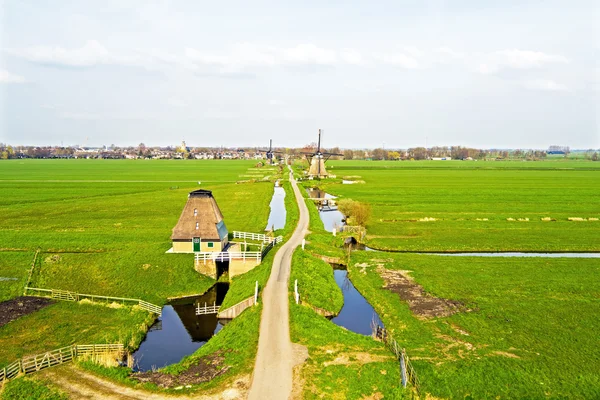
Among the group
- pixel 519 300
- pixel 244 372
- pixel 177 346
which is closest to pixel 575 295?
pixel 519 300

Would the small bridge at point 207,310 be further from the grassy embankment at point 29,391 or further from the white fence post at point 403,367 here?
the white fence post at point 403,367

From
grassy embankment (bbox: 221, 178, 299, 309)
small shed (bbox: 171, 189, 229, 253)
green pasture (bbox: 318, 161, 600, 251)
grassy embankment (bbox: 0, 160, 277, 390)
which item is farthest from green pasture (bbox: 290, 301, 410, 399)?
green pasture (bbox: 318, 161, 600, 251)

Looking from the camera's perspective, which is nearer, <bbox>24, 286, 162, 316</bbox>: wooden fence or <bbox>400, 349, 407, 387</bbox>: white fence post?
<bbox>400, 349, 407, 387</bbox>: white fence post

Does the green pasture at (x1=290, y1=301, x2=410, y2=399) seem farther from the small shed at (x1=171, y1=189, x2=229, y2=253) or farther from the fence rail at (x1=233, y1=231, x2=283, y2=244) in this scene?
the fence rail at (x1=233, y1=231, x2=283, y2=244)

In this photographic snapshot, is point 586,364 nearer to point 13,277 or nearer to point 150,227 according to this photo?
point 13,277

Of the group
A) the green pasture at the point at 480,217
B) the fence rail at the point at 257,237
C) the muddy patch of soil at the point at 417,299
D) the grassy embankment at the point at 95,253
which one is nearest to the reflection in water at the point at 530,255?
the green pasture at the point at 480,217
